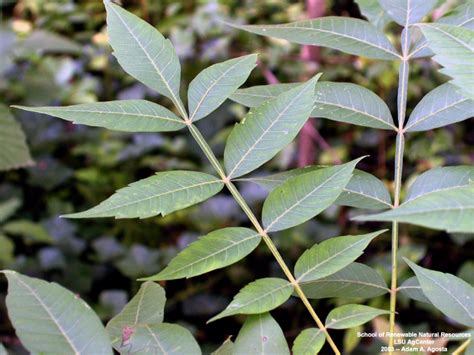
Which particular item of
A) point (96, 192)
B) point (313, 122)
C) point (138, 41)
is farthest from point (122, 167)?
point (138, 41)

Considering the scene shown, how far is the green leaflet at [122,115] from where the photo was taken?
50 cm

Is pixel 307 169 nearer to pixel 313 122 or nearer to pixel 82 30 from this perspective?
pixel 313 122

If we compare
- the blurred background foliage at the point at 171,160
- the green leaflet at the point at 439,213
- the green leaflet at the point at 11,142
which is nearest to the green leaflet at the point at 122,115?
the green leaflet at the point at 439,213

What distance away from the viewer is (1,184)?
1.83 metres

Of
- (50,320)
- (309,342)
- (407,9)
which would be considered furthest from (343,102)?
(50,320)

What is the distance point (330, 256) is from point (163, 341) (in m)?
0.15

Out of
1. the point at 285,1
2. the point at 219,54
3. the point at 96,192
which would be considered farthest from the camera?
the point at 285,1

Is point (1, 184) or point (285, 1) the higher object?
point (285, 1)

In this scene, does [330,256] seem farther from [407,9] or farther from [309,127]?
[309,127]

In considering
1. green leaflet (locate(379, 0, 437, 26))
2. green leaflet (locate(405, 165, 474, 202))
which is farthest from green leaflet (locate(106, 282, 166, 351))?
green leaflet (locate(379, 0, 437, 26))

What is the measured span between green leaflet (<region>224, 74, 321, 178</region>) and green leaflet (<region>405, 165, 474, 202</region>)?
124 millimetres

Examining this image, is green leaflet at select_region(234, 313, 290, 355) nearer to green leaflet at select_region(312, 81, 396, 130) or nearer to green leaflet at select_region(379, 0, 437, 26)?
green leaflet at select_region(312, 81, 396, 130)

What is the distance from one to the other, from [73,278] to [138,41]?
45.3 inches

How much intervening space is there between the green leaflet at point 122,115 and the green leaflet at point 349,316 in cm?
22
